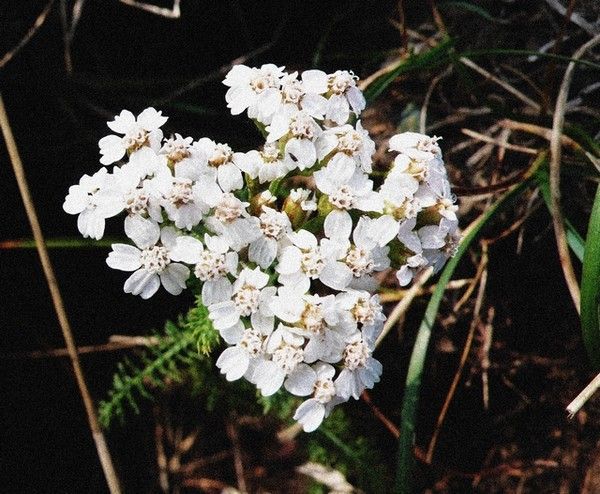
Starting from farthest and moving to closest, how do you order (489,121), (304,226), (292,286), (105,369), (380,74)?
(105,369)
(489,121)
(380,74)
(304,226)
(292,286)

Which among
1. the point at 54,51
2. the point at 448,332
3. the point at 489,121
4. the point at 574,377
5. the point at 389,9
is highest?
the point at 54,51

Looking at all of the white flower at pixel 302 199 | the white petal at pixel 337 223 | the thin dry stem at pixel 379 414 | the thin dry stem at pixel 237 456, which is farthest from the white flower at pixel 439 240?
the thin dry stem at pixel 237 456

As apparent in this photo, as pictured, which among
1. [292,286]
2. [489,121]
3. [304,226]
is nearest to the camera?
[292,286]

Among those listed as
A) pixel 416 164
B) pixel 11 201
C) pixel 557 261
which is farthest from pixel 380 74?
pixel 11 201

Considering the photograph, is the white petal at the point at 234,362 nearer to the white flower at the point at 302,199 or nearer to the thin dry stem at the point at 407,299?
the white flower at the point at 302,199

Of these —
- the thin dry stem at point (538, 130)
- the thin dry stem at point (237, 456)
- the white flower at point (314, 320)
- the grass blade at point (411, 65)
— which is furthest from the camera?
the thin dry stem at point (237, 456)

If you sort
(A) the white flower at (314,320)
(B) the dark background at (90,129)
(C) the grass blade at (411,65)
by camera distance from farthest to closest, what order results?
(B) the dark background at (90,129)
(C) the grass blade at (411,65)
(A) the white flower at (314,320)

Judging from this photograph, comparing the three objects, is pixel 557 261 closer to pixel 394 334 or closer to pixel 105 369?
pixel 394 334
